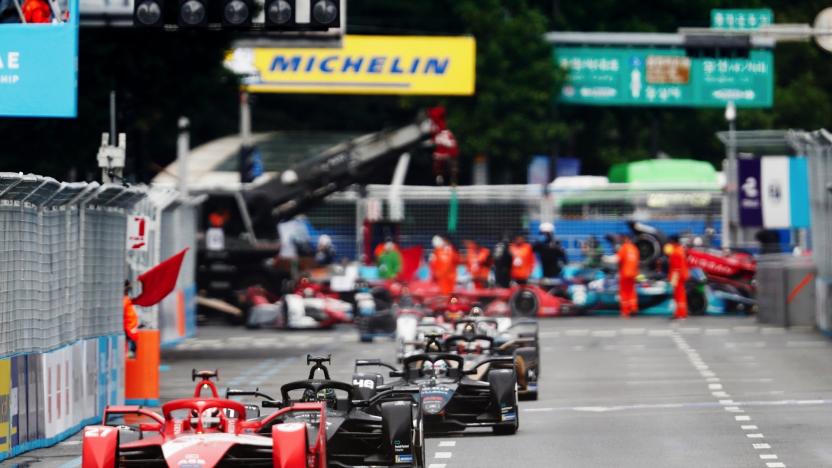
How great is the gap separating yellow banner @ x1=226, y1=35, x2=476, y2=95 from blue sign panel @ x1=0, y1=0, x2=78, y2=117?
32857mm

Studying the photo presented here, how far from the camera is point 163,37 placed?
34719mm

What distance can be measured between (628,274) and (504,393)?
78.2 ft

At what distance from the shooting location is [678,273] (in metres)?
43.2

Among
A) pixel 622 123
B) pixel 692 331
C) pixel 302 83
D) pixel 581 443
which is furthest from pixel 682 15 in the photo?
pixel 581 443

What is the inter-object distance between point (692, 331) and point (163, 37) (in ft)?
39.4

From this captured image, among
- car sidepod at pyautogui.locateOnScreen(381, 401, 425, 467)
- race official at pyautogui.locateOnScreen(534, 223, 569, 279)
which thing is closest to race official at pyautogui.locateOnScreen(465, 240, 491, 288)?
race official at pyautogui.locateOnScreen(534, 223, 569, 279)

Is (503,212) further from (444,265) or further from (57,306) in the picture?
(57,306)

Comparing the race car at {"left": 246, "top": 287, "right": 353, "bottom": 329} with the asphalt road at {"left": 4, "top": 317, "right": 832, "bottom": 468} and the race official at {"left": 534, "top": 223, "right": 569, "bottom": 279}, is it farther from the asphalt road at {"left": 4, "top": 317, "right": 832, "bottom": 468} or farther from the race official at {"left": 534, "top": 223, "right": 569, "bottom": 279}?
the race official at {"left": 534, "top": 223, "right": 569, "bottom": 279}

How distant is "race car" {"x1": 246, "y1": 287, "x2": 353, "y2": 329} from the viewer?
43438mm

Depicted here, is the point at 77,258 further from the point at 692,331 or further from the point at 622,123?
the point at 622,123

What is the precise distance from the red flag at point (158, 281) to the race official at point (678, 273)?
1836 centimetres

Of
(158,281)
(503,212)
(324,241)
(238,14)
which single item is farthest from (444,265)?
(238,14)

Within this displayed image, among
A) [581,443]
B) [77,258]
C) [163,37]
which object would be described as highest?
[163,37]

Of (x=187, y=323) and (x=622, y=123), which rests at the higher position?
(x=622, y=123)
